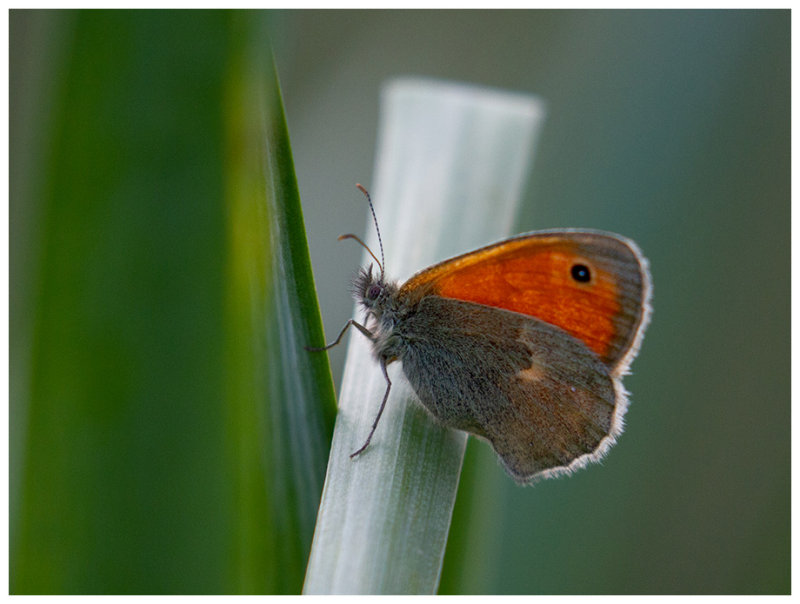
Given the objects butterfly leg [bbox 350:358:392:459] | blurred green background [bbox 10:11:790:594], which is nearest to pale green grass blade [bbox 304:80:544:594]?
butterfly leg [bbox 350:358:392:459]

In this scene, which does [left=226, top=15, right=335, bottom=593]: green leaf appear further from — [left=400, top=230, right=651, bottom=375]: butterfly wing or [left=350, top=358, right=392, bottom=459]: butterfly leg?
[left=400, top=230, right=651, bottom=375]: butterfly wing

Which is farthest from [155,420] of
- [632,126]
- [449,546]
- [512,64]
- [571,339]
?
[512,64]

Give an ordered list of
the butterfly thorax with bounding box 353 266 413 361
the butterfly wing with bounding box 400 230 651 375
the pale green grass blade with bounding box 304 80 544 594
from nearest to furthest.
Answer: the pale green grass blade with bounding box 304 80 544 594 < the butterfly wing with bounding box 400 230 651 375 < the butterfly thorax with bounding box 353 266 413 361

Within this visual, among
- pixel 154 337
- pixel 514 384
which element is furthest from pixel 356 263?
pixel 154 337

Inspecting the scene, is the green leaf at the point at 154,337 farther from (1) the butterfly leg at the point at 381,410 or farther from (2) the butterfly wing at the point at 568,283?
(2) the butterfly wing at the point at 568,283

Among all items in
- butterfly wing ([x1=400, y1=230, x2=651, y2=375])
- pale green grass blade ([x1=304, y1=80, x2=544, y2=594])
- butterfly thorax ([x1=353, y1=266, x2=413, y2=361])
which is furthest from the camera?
butterfly thorax ([x1=353, y1=266, x2=413, y2=361])

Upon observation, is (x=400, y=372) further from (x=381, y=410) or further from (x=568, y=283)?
(x=568, y=283)

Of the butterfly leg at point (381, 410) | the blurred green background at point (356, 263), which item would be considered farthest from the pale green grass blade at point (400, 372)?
the blurred green background at point (356, 263)
